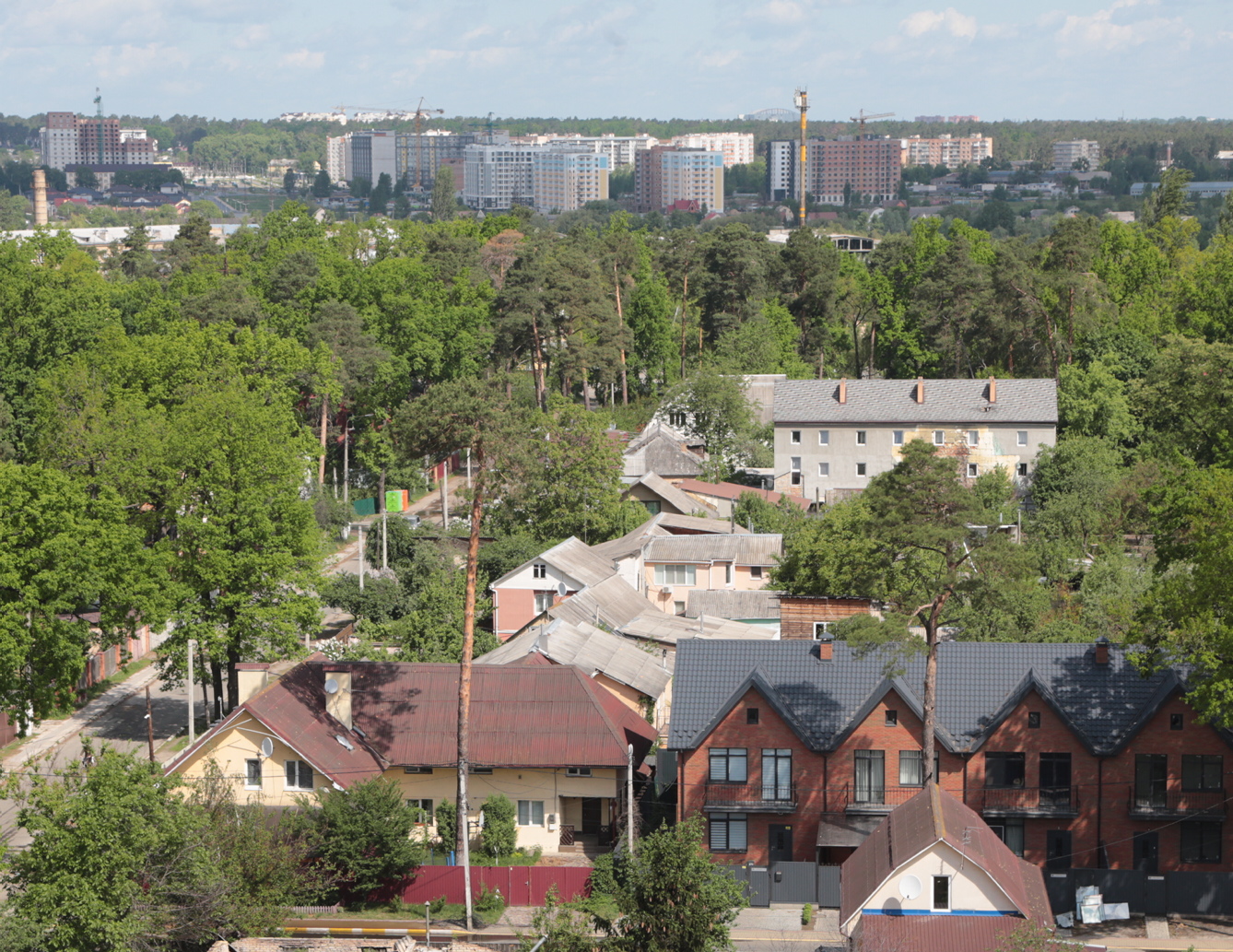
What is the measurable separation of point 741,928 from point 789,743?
4657 millimetres

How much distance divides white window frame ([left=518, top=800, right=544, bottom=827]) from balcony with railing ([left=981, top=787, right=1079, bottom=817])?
10.7 metres

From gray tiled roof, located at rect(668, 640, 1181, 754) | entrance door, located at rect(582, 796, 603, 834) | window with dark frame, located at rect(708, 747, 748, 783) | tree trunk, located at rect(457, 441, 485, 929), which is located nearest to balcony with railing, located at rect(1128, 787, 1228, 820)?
gray tiled roof, located at rect(668, 640, 1181, 754)

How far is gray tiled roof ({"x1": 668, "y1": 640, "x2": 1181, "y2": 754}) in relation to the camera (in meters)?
36.2

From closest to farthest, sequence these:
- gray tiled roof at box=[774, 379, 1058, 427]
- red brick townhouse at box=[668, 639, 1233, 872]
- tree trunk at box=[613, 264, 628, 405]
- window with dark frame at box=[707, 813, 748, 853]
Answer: red brick townhouse at box=[668, 639, 1233, 872] < window with dark frame at box=[707, 813, 748, 853] < gray tiled roof at box=[774, 379, 1058, 427] < tree trunk at box=[613, 264, 628, 405]

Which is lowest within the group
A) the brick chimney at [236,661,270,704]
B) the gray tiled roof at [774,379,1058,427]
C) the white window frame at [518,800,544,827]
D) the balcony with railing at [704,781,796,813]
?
the white window frame at [518,800,544,827]

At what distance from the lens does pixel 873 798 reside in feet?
119

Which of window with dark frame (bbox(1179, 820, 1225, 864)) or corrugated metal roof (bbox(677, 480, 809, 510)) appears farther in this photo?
corrugated metal roof (bbox(677, 480, 809, 510))

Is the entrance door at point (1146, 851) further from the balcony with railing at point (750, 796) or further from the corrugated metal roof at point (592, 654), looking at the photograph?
the corrugated metal roof at point (592, 654)

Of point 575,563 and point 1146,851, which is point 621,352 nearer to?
point 575,563

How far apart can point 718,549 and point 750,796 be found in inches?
913

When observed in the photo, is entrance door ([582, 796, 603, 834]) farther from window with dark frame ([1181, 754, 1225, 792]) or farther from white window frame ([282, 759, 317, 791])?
window with dark frame ([1181, 754, 1225, 792])

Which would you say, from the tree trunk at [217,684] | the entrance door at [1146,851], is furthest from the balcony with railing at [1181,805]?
the tree trunk at [217,684]

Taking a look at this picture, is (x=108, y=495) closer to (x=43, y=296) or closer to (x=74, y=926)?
(x=74, y=926)

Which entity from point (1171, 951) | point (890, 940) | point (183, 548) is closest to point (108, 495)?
point (183, 548)
